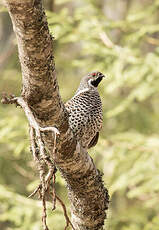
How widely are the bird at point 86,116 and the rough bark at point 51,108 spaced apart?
1.45 feet

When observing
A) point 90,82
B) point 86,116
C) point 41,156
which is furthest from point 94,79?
point 41,156

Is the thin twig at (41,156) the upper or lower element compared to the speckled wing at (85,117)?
lower

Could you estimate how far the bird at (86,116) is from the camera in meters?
3.88

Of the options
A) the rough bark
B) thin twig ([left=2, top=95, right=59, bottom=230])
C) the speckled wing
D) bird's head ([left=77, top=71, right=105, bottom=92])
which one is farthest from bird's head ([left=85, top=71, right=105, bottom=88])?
thin twig ([left=2, top=95, right=59, bottom=230])

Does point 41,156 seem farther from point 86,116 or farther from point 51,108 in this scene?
point 86,116

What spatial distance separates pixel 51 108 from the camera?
2643mm

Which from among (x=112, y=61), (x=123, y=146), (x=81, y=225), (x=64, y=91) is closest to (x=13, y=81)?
(x=64, y=91)

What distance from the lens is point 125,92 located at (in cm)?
1135

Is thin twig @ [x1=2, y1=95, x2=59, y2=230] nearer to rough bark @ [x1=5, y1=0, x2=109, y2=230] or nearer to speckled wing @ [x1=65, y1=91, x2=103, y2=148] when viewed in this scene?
rough bark @ [x1=5, y1=0, x2=109, y2=230]

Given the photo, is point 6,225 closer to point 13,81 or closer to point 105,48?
point 13,81

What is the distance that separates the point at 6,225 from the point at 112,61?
18.3ft

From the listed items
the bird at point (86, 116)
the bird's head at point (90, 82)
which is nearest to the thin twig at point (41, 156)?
the bird at point (86, 116)

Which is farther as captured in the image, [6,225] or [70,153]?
[6,225]

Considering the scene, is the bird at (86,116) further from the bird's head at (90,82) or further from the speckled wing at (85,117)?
the bird's head at (90,82)
